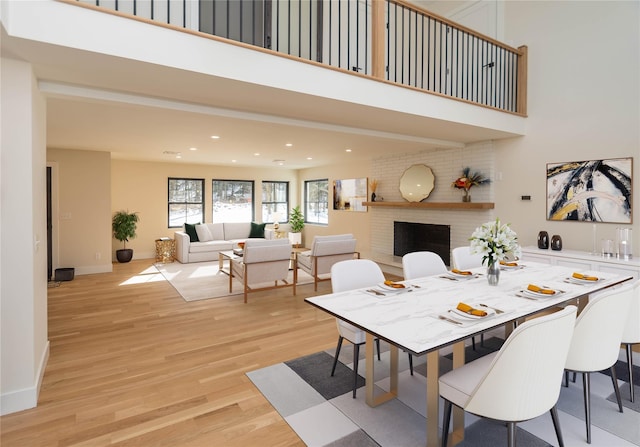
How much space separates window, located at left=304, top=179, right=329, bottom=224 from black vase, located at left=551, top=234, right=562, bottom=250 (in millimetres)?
5827

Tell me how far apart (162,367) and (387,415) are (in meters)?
1.91

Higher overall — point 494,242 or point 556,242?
point 494,242

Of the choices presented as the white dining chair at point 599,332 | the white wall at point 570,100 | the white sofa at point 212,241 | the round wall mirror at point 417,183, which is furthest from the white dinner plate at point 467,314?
the white sofa at point 212,241

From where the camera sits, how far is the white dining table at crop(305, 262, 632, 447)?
1721 millimetres

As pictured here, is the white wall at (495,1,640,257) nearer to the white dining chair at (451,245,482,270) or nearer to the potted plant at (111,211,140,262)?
the white dining chair at (451,245,482,270)

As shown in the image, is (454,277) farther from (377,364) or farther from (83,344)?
(83,344)

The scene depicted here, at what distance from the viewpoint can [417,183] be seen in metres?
6.51

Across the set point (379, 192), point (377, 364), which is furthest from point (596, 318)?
point (379, 192)

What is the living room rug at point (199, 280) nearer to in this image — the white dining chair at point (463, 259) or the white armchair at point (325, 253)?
the white armchair at point (325, 253)

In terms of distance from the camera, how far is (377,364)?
303cm

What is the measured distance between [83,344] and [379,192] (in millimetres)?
5768

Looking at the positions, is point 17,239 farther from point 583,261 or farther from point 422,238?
point 422,238

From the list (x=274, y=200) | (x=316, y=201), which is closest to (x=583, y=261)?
(x=316, y=201)

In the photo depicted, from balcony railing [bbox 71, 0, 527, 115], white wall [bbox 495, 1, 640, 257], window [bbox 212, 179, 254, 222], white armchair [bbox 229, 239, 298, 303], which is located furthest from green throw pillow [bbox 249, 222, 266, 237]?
white wall [bbox 495, 1, 640, 257]
